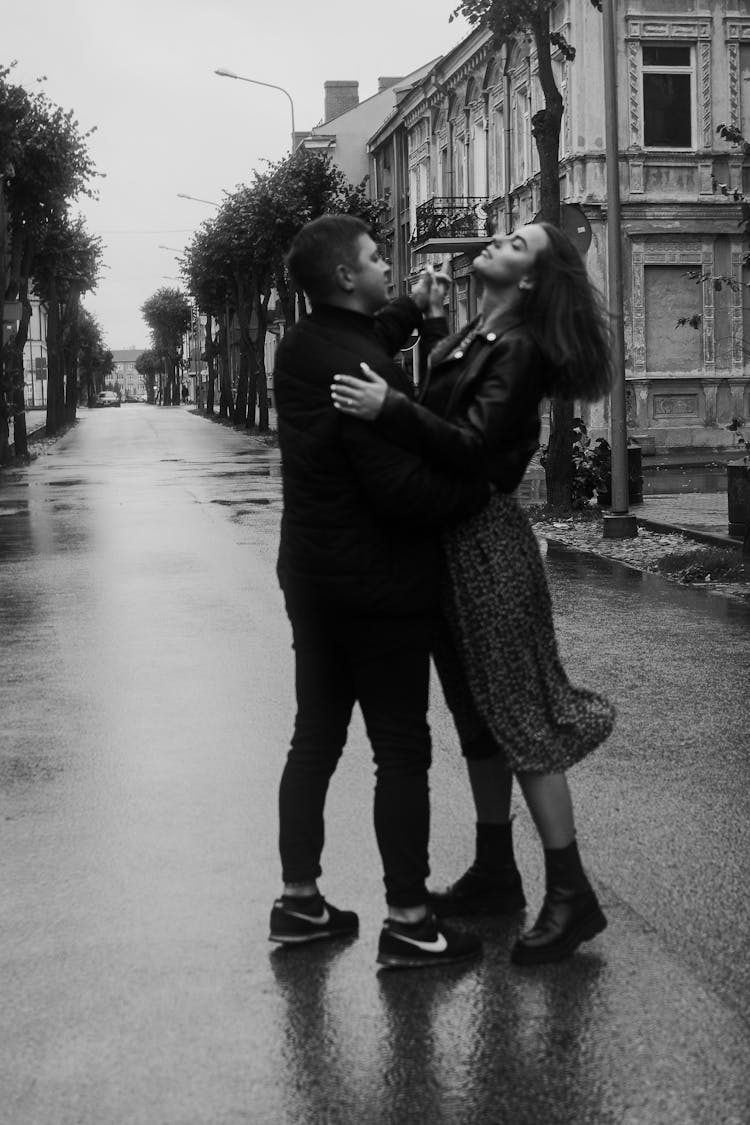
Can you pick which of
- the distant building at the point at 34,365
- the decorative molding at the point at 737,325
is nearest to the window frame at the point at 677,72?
the decorative molding at the point at 737,325

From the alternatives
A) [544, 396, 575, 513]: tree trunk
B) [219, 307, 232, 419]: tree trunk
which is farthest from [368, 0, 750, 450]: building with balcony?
[219, 307, 232, 419]: tree trunk

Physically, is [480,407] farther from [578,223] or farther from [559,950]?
[578,223]

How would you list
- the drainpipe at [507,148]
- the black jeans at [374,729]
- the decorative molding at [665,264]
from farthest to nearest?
the drainpipe at [507,148] < the decorative molding at [665,264] < the black jeans at [374,729]

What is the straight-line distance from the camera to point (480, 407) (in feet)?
13.0

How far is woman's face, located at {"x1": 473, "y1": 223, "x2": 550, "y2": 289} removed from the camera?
4.13 meters

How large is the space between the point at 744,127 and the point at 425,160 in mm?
18018

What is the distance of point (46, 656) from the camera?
9.28 meters

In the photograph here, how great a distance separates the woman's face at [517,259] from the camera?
13.5 ft

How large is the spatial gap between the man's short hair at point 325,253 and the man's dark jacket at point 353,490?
7 centimetres

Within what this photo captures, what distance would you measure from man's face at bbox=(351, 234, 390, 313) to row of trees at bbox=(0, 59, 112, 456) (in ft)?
97.2

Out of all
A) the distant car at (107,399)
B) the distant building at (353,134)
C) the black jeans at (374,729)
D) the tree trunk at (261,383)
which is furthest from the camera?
the distant car at (107,399)

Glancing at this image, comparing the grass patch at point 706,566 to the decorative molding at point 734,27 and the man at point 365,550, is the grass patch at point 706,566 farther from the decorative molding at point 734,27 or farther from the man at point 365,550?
the decorative molding at point 734,27

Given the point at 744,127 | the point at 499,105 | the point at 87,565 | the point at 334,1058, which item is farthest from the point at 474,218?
the point at 334,1058

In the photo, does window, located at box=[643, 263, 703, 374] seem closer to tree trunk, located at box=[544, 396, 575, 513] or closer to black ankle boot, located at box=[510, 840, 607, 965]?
tree trunk, located at box=[544, 396, 575, 513]
